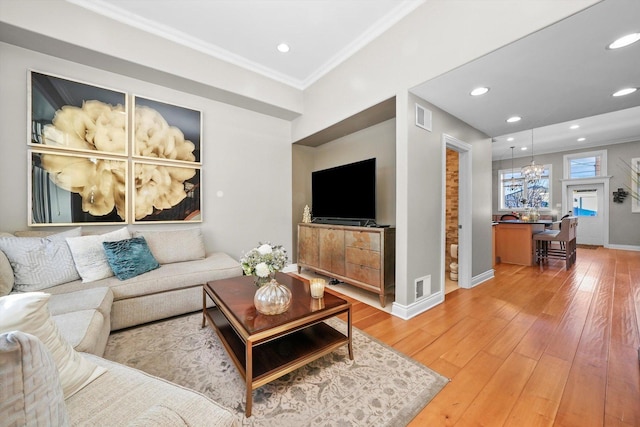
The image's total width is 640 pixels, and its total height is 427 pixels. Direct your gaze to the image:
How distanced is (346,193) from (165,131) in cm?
249

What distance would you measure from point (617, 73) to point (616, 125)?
470cm

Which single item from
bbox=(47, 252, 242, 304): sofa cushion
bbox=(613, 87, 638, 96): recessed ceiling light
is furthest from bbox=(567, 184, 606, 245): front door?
bbox=(47, 252, 242, 304): sofa cushion

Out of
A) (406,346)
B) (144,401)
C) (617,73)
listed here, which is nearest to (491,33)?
(617,73)

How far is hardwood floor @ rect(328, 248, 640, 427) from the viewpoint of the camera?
52.4 inches

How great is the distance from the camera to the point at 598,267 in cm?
440

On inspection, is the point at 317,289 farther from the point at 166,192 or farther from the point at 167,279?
the point at 166,192

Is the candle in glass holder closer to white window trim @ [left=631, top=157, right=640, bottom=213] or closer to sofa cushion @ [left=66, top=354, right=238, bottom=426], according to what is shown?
sofa cushion @ [left=66, top=354, right=238, bottom=426]

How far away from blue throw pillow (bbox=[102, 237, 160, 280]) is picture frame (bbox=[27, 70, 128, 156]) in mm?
1111

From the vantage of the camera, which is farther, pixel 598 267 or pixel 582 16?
pixel 598 267

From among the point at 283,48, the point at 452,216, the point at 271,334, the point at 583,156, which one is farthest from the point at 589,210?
the point at 271,334

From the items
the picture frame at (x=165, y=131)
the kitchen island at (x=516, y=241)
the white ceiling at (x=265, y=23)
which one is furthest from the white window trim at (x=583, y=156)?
the picture frame at (x=165, y=131)

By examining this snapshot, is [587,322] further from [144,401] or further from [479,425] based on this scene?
[144,401]

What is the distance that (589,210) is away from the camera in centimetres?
685

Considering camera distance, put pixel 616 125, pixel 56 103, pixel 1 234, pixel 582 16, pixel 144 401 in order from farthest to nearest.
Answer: pixel 616 125 → pixel 56 103 → pixel 1 234 → pixel 582 16 → pixel 144 401
